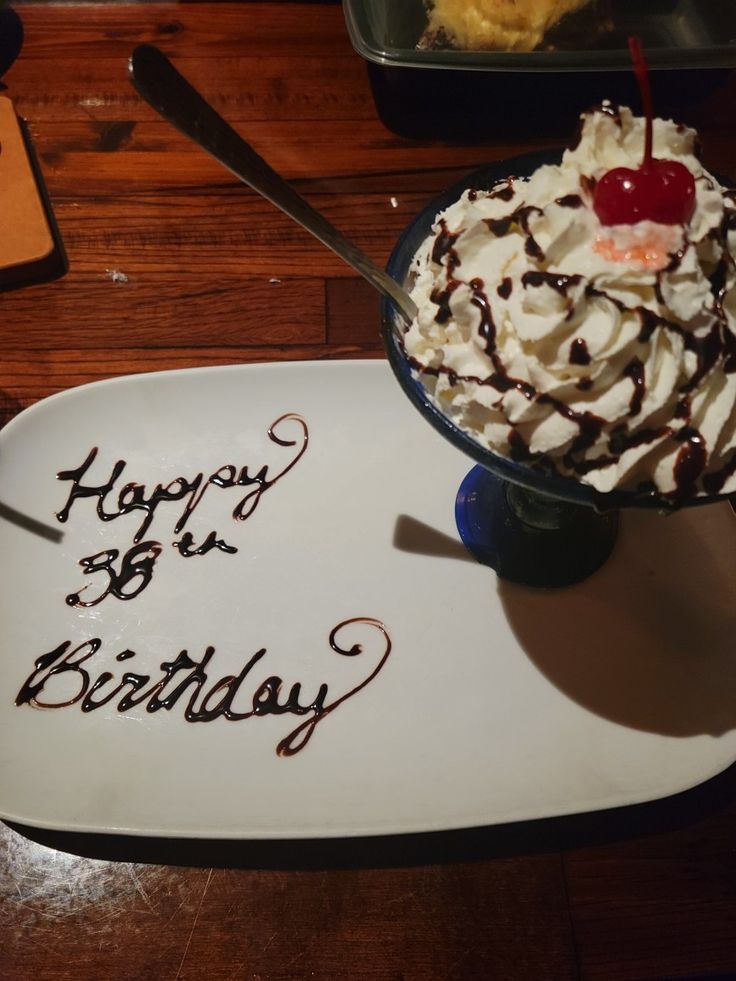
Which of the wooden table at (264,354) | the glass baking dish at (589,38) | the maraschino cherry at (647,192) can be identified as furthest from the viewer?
the glass baking dish at (589,38)

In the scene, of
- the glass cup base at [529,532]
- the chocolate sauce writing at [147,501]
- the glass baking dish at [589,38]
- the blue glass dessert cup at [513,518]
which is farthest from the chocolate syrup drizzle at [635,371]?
the glass baking dish at [589,38]

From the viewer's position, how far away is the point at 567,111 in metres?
1.41

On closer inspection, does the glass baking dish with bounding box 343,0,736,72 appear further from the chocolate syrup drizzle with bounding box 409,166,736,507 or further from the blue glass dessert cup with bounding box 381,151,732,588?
the chocolate syrup drizzle with bounding box 409,166,736,507

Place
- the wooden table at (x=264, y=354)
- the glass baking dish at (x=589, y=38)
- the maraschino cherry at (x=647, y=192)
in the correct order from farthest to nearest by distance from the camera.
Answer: the glass baking dish at (x=589, y=38), the wooden table at (x=264, y=354), the maraschino cherry at (x=647, y=192)

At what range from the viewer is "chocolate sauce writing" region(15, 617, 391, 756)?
0.91 meters

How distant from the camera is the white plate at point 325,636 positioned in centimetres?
84

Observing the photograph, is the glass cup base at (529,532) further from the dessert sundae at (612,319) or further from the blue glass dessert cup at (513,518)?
the dessert sundae at (612,319)

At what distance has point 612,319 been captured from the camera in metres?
0.63

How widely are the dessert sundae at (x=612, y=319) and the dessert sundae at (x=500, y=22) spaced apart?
0.73m

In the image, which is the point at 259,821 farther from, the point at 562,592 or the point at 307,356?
the point at 307,356

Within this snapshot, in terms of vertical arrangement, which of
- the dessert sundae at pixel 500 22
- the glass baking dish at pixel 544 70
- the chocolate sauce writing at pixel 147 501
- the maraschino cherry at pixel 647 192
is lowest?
the chocolate sauce writing at pixel 147 501

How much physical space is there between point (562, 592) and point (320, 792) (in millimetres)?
399

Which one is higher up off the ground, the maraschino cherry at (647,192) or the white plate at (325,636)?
the maraschino cherry at (647,192)

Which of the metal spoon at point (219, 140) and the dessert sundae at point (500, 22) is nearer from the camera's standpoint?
the metal spoon at point (219, 140)
